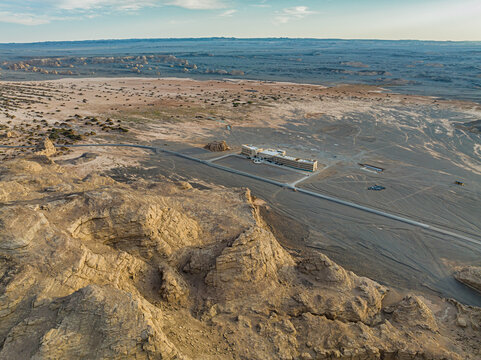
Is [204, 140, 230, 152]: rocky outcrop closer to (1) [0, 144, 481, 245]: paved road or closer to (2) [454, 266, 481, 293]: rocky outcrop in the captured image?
(1) [0, 144, 481, 245]: paved road

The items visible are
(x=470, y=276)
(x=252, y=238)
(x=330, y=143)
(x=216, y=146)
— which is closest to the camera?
(x=252, y=238)

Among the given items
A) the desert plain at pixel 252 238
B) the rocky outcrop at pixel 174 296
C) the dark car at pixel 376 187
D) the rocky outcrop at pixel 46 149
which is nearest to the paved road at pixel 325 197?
the desert plain at pixel 252 238

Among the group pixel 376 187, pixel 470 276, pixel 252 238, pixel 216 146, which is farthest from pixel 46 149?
pixel 470 276

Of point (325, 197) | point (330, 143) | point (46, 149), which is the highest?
point (46, 149)

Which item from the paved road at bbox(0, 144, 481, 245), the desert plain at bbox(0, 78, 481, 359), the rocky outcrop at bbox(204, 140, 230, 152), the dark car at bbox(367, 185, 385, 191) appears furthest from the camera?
the rocky outcrop at bbox(204, 140, 230, 152)

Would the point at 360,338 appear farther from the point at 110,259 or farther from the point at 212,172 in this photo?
the point at 212,172

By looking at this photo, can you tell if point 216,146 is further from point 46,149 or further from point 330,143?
point 46,149

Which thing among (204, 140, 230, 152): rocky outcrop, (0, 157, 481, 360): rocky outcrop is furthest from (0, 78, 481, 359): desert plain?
(204, 140, 230, 152): rocky outcrop

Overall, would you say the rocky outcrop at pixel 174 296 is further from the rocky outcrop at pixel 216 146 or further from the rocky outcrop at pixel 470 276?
the rocky outcrop at pixel 216 146
